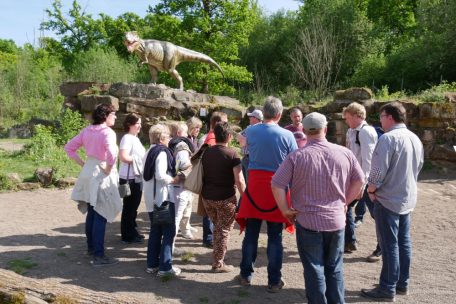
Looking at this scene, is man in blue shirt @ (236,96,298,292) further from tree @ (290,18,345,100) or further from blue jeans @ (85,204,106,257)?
tree @ (290,18,345,100)

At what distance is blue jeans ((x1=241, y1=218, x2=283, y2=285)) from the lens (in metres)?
4.37

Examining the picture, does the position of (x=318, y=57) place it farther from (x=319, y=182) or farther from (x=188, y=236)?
(x=319, y=182)

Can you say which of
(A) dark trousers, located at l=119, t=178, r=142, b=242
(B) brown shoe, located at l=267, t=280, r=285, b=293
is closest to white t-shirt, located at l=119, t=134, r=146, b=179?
(A) dark trousers, located at l=119, t=178, r=142, b=242

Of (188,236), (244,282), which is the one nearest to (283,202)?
(244,282)

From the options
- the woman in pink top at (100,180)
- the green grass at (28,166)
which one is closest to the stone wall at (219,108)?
the green grass at (28,166)

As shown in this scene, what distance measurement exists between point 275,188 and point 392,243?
4.44 ft

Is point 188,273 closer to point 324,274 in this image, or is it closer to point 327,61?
point 324,274

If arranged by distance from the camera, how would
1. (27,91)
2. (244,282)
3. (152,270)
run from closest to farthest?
(244,282) → (152,270) → (27,91)

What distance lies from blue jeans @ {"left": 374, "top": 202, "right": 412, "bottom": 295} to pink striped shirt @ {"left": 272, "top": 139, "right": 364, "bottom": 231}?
87cm

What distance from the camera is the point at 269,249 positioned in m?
4.38

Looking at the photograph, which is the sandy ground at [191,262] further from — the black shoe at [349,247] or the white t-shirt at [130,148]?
the white t-shirt at [130,148]

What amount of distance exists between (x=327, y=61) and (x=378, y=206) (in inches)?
642

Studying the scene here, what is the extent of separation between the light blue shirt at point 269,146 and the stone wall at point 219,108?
290 inches

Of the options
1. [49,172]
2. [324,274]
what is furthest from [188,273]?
[49,172]
